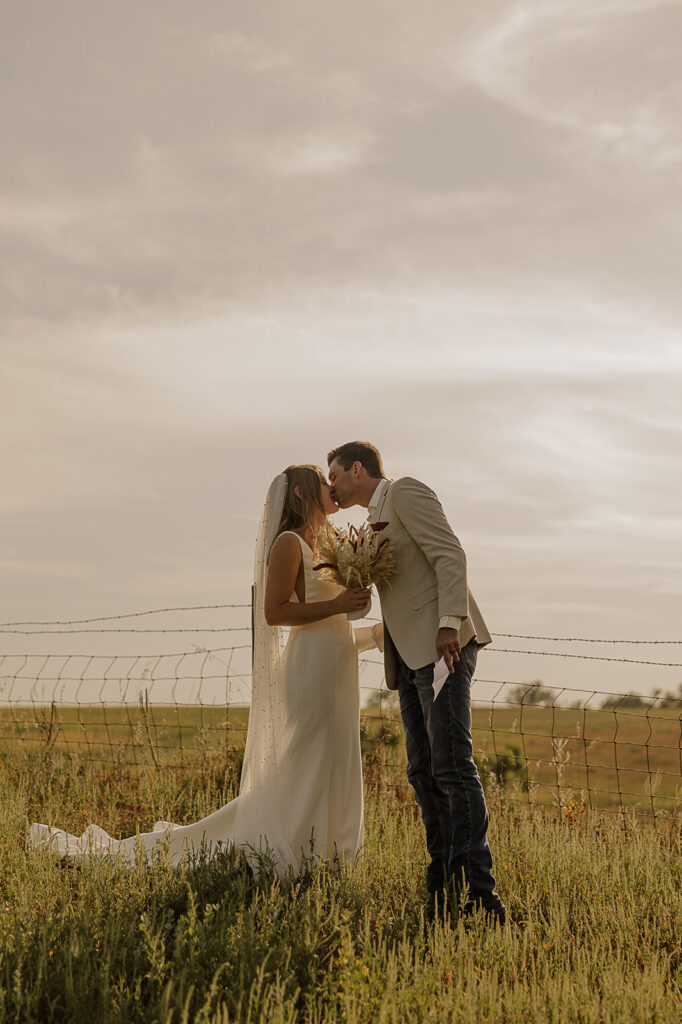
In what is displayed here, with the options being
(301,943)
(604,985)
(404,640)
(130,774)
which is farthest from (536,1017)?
(130,774)

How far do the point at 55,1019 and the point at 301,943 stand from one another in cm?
99

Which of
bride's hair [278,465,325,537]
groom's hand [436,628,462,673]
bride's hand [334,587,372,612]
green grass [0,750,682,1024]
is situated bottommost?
green grass [0,750,682,1024]

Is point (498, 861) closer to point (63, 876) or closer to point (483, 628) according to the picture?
point (483, 628)

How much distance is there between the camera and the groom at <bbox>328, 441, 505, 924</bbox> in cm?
479

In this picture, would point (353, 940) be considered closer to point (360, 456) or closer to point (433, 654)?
point (433, 654)

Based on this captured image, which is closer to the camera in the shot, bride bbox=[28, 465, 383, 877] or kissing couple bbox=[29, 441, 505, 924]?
kissing couple bbox=[29, 441, 505, 924]

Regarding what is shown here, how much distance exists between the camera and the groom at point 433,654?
4.79 meters

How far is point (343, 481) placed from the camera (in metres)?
5.26

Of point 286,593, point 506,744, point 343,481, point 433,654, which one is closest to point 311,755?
point 286,593

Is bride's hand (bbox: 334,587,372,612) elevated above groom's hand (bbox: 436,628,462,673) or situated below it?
above

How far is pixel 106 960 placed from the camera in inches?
151

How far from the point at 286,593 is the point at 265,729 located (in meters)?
0.94

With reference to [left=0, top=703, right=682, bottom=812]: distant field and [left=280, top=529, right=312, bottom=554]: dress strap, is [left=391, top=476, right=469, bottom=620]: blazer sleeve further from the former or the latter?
[left=0, top=703, right=682, bottom=812]: distant field

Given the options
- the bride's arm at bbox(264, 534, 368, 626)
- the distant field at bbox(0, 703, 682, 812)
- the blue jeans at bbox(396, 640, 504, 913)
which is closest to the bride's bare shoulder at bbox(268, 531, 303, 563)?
the bride's arm at bbox(264, 534, 368, 626)
